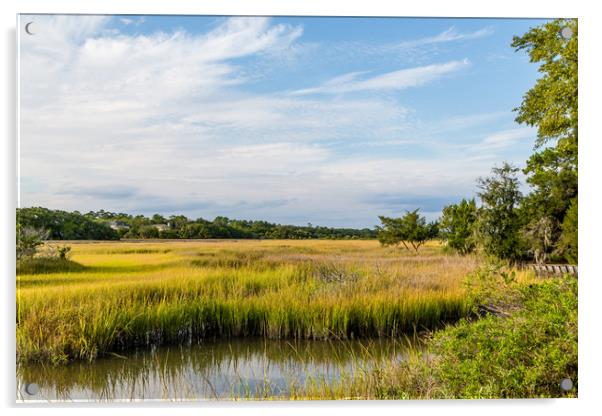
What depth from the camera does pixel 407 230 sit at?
4.58 metres

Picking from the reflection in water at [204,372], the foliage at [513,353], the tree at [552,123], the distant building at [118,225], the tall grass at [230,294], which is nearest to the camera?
the foliage at [513,353]

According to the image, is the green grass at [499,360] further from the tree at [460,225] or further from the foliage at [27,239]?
the foliage at [27,239]

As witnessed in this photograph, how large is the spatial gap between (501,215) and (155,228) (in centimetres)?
275

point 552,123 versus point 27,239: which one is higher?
point 552,123

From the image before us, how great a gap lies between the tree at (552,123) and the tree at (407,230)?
2.73 ft

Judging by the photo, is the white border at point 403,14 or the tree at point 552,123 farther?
the tree at point 552,123

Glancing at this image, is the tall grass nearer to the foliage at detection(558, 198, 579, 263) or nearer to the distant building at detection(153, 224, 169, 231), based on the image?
the distant building at detection(153, 224, 169, 231)

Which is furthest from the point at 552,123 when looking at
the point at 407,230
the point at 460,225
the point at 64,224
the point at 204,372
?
the point at 64,224

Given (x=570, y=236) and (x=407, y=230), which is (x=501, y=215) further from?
(x=407, y=230)

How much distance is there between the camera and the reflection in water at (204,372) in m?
4.10

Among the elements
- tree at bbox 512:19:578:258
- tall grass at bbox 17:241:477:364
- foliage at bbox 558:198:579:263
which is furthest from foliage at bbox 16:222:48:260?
foliage at bbox 558:198:579:263

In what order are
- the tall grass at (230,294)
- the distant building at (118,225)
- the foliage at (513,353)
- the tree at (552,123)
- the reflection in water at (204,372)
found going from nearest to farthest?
1. the foliage at (513,353)
2. the reflection in water at (204,372)
3. the tall grass at (230,294)
4. the distant building at (118,225)
5. the tree at (552,123)

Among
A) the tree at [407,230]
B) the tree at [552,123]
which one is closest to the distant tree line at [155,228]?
the tree at [407,230]

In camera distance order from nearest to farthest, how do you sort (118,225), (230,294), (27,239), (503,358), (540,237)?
(503,358) < (27,239) < (118,225) < (230,294) < (540,237)
